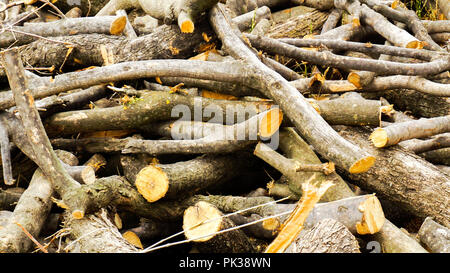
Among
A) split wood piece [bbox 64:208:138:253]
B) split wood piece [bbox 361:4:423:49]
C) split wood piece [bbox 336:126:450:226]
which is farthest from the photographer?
split wood piece [bbox 361:4:423:49]

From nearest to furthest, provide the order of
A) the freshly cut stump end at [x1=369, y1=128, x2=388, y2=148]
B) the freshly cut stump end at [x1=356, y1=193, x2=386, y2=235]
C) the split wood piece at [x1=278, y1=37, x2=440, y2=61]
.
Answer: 1. the freshly cut stump end at [x1=356, y1=193, x2=386, y2=235]
2. the freshly cut stump end at [x1=369, y1=128, x2=388, y2=148]
3. the split wood piece at [x1=278, y1=37, x2=440, y2=61]

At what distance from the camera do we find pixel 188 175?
3.91 m

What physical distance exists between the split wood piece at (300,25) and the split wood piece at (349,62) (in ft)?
3.50

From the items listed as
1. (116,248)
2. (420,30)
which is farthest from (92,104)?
(420,30)

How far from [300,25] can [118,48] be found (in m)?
2.47

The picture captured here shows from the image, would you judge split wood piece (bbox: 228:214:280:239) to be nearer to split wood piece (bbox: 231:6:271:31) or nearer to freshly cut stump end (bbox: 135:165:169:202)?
freshly cut stump end (bbox: 135:165:169:202)

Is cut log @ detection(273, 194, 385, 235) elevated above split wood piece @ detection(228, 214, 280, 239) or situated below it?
above

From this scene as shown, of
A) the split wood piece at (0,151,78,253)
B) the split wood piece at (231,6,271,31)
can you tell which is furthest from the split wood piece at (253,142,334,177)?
the split wood piece at (231,6,271,31)

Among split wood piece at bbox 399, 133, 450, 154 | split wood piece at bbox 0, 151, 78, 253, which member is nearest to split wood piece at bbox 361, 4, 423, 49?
split wood piece at bbox 399, 133, 450, 154

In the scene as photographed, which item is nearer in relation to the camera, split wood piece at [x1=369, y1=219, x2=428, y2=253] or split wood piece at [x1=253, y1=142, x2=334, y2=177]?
split wood piece at [x1=369, y1=219, x2=428, y2=253]

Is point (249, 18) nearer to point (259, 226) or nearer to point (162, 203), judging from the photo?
point (162, 203)

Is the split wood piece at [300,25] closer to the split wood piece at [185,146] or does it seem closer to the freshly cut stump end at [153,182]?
the split wood piece at [185,146]

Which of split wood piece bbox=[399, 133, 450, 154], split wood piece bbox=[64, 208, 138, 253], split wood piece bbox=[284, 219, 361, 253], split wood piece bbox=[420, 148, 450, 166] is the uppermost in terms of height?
split wood piece bbox=[284, 219, 361, 253]

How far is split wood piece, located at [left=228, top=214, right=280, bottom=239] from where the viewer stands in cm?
370
